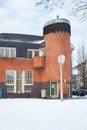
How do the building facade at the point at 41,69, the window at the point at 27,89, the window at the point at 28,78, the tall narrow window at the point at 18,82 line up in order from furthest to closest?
1. the window at the point at 28,78
2. the window at the point at 27,89
3. the tall narrow window at the point at 18,82
4. the building facade at the point at 41,69

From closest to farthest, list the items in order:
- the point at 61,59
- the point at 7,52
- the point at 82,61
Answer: the point at 61,59
the point at 7,52
the point at 82,61

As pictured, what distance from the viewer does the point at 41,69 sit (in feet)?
119

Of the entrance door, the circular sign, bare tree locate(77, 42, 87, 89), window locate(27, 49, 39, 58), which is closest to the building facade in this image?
the entrance door

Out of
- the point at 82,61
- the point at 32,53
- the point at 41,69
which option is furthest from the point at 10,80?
the point at 82,61

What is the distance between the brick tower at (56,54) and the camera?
1336 inches

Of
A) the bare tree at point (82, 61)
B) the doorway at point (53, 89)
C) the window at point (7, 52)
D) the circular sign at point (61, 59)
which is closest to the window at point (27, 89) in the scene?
the doorway at point (53, 89)

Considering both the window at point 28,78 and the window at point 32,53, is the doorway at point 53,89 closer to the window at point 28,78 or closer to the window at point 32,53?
the window at point 28,78

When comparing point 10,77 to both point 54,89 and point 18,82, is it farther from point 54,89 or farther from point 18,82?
point 54,89

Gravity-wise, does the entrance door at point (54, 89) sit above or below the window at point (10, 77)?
below

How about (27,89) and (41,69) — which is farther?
(41,69)

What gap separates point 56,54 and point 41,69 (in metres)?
3.56
